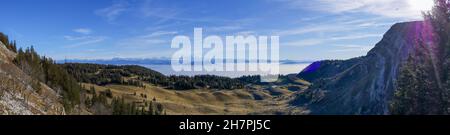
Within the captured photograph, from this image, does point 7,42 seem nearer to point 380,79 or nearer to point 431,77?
point 431,77

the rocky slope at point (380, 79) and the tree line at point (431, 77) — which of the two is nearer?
the tree line at point (431, 77)

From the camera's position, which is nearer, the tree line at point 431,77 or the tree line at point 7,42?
the tree line at point 431,77

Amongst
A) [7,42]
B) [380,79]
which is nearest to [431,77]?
[7,42]

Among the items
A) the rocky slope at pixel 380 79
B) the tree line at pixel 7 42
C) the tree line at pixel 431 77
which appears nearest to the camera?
the tree line at pixel 431 77

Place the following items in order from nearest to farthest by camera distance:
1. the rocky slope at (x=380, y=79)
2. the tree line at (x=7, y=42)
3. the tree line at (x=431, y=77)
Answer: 1. the tree line at (x=431, y=77)
2. the tree line at (x=7, y=42)
3. the rocky slope at (x=380, y=79)

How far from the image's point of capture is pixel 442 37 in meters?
45.6

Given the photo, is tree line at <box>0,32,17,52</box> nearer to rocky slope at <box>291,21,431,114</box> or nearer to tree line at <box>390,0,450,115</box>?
tree line at <box>390,0,450,115</box>

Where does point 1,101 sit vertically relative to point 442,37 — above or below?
below

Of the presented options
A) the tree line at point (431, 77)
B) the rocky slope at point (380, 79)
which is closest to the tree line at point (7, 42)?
the tree line at point (431, 77)

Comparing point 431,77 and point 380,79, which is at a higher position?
point 431,77

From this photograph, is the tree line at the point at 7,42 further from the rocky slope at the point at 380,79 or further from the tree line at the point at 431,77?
the rocky slope at the point at 380,79
